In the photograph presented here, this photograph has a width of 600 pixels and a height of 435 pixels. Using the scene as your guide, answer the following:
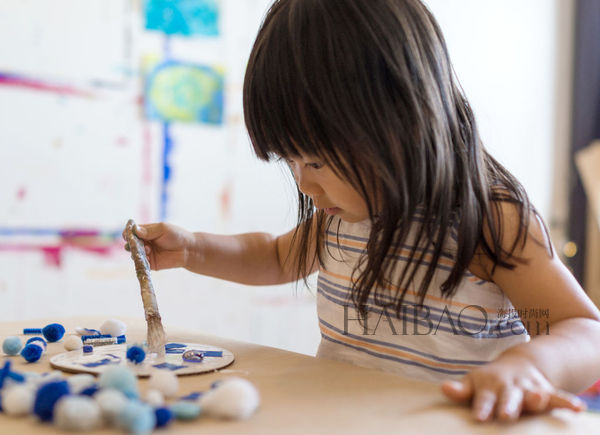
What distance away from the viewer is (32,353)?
52 cm

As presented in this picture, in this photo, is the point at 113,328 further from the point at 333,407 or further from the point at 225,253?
the point at 333,407

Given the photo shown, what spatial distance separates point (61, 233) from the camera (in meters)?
1.40

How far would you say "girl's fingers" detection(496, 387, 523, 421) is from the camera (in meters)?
0.36

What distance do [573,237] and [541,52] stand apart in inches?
30.0

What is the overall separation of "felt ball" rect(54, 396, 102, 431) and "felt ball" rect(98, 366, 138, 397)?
0.04m

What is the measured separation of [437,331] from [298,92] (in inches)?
11.8

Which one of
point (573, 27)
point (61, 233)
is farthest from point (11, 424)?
point (573, 27)

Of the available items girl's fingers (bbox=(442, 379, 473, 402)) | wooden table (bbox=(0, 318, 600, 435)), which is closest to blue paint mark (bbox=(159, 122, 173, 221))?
wooden table (bbox=(0, 318, 600, 435))

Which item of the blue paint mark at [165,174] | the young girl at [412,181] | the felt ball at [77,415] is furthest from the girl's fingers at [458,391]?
the blue paint mark at [165,174]

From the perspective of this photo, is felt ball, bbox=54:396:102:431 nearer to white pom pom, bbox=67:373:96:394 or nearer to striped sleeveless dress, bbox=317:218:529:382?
white pom pom, bbox=67:373:96:394

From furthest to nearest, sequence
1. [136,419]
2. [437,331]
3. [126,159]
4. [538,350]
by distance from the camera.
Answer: [126,159], [437,331], [538,350], [136,419]

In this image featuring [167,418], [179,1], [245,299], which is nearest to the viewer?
[167,418]

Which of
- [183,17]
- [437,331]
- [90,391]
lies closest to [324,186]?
[437,331]

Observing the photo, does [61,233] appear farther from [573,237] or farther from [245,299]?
[573,237]
